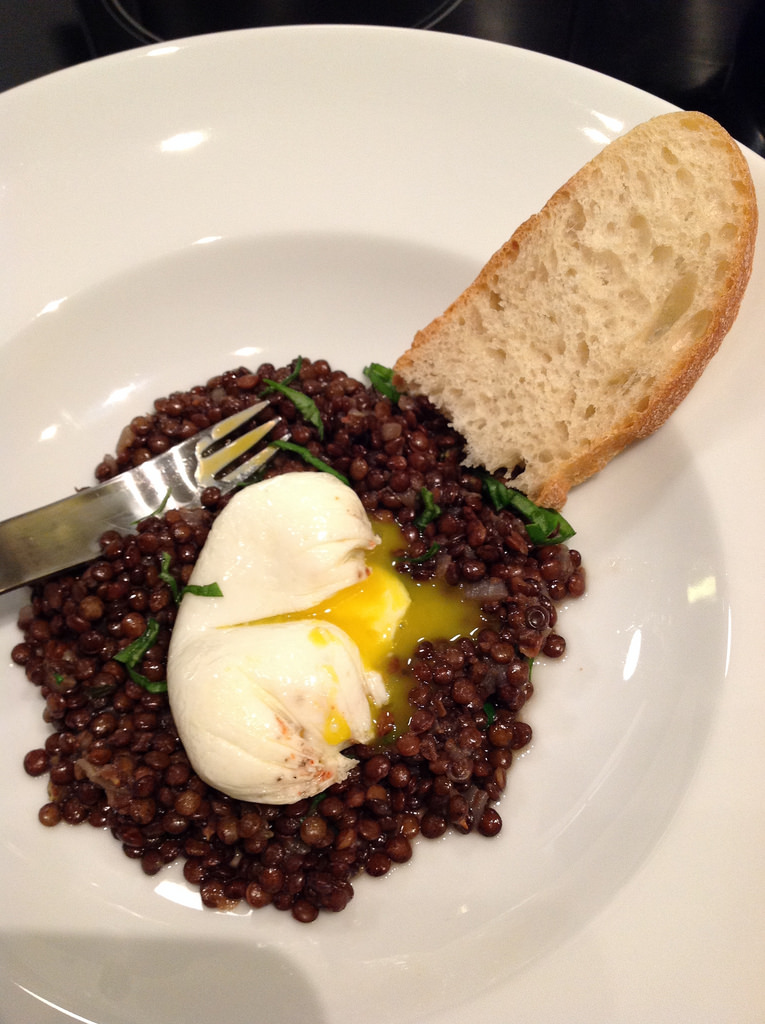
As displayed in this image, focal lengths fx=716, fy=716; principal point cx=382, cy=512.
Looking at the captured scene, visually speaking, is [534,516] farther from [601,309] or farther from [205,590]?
[205,590]

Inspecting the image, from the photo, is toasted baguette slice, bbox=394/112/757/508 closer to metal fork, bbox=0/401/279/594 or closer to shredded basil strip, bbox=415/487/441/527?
shredded basil strip, bbox=415/487/441/527

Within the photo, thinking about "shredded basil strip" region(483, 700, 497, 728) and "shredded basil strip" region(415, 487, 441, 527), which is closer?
"shredded basil strip" region(483, 700, 497, 728)

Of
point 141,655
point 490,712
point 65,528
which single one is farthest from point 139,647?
point 490,712


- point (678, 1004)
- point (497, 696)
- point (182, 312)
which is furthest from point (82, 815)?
point (182, 312)

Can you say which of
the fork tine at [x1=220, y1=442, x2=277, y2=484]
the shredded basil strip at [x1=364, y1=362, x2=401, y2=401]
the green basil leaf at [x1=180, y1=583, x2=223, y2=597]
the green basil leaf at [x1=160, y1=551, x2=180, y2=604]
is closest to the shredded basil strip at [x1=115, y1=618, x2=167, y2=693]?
the green basil leaf at [x1=160, y1=551, x2=180, y2=604]

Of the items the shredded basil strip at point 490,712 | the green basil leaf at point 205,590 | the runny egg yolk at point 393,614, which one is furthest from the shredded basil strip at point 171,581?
the shredded basil strip at point 490,712
